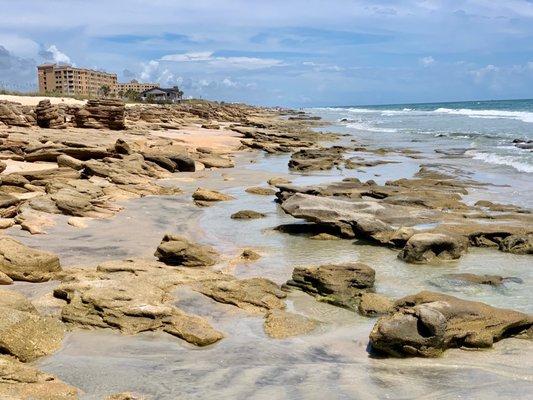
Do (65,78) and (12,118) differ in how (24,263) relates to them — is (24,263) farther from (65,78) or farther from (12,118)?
(65,78)

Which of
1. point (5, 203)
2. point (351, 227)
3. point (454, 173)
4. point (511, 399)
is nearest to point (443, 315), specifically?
point (511, 399)

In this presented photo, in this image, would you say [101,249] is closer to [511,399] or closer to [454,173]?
[511,399]

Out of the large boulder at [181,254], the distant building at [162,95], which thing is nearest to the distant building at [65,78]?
the distant building at [162,95]

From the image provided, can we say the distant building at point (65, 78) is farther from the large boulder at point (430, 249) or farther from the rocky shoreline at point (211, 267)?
the large boulder at point (430, 249)

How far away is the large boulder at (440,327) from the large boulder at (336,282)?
98 centimetres

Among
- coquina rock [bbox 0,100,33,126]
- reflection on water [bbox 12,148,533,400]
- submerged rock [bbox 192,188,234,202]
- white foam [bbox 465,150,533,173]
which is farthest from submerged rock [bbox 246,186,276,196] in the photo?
coquina rock [bbox 0,100,33,126]

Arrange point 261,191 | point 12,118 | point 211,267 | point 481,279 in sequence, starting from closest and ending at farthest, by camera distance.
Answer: point 481,279, point 211,267, point 261,191, point 12,118

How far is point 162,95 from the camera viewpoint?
342 feet

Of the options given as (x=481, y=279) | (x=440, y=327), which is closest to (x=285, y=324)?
(x=440, y=327)

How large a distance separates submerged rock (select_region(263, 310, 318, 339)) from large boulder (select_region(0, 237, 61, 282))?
122 inches

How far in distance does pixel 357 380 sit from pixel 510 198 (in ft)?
38.8

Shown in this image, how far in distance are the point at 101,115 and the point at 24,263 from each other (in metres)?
23.5

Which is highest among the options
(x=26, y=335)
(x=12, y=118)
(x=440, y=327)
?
(x=12, y=118)

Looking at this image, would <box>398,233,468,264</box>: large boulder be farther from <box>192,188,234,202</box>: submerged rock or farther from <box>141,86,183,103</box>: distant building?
<box>141,86,183,103</box>: distant building
